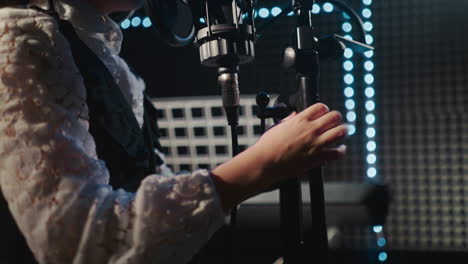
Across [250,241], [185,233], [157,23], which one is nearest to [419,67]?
[250,241]

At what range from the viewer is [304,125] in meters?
0.54

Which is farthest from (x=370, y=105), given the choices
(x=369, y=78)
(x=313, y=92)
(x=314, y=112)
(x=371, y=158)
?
(x=314, y=112)

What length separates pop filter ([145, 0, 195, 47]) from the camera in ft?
2.27

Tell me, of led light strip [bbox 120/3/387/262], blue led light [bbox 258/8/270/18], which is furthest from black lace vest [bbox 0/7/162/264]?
blue led light [bbox 258/8/270/18]

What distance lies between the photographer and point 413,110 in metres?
1.32

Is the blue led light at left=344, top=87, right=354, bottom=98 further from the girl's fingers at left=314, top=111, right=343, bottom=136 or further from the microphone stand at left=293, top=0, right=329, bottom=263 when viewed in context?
the girl's fingers at left=314, top=111, right=343, bottom=136

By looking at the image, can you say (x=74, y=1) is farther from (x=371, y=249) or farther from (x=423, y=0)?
(x=371, y=249)

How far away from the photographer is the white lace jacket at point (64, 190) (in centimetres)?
48

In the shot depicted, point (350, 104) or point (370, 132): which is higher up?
point (350, 104)

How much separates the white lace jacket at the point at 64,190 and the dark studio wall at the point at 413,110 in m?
0.95

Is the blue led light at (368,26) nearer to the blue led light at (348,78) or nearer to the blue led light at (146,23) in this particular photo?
Result: the blue led light at (348,78)

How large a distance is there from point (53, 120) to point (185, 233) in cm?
26

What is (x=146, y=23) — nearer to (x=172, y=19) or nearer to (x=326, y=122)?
(x=172, y=19)

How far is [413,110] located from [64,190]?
127 cm
